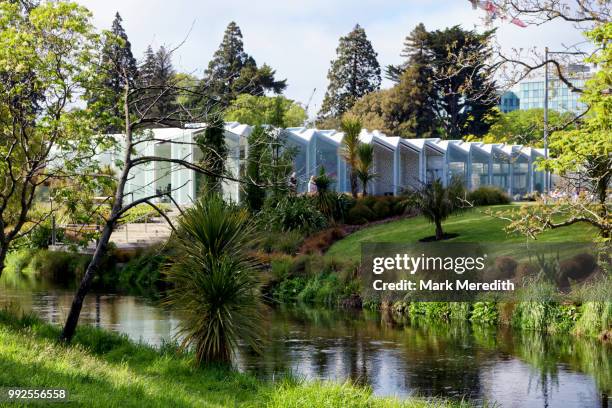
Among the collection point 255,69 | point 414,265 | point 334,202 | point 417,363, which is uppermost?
point 255,69

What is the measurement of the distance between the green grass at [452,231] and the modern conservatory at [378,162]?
3567mm

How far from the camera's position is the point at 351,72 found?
6931cm

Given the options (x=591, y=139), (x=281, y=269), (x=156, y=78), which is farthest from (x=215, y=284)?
(x=281, y=269)

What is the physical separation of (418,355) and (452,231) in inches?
437

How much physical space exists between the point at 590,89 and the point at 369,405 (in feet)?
21.2

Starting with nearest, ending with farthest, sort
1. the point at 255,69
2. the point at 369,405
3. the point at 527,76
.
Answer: the point at 369,405 < the point at 527,76 < the point at 255,69

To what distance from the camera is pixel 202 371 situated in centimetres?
1231

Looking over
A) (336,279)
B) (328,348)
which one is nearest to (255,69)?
(336,279)

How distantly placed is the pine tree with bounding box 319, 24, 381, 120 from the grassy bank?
56316mm

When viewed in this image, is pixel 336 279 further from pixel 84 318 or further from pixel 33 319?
pixel 33 319

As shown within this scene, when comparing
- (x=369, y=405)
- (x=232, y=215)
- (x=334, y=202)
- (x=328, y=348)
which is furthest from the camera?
(x=334, y=202)

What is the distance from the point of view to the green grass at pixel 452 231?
76.9ft

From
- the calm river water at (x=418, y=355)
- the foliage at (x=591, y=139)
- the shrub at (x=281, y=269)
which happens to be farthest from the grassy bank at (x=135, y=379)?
the shrub at (x=281, y=269)

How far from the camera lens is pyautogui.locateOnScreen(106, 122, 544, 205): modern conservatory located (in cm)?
3731
